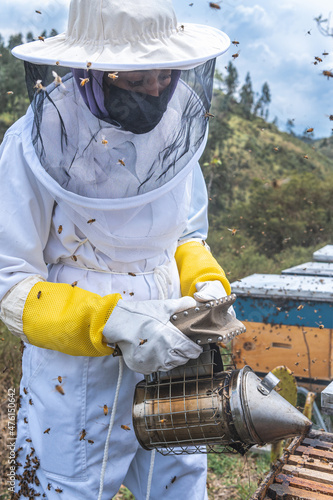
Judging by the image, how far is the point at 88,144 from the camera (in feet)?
5.59

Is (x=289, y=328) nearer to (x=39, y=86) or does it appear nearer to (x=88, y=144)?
(x=88, y=144)

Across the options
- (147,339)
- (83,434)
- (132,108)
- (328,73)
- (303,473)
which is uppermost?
(132,108)

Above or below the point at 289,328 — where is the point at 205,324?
above

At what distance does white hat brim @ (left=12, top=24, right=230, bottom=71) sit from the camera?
1.55 metres

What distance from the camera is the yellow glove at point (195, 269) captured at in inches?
81.4

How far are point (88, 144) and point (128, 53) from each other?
320mm

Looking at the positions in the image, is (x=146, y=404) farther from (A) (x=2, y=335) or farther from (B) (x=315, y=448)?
(A) (x=2, y=335)

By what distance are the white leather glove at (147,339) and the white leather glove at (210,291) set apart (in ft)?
0.61

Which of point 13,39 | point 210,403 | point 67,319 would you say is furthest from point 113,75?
point 13,39

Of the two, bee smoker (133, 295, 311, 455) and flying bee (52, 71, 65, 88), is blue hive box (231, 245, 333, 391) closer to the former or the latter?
bee smoker (133, 295, 311, 455)

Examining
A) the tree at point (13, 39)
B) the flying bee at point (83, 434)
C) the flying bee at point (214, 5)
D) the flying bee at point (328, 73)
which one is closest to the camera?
the flying bee at point (83, 434)

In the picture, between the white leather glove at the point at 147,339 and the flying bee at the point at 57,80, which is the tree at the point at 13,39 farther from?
the white leather glove at the point at 147,339

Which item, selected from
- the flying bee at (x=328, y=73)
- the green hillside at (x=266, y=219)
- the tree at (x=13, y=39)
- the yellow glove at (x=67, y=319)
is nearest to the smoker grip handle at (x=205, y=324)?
the yellow glove at (x=67, y=319)

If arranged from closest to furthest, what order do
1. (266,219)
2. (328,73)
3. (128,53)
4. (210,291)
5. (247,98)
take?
1. (128,53)
2. (210,291)
3. (328,73)
4. (266,219)
5. (247,98)
